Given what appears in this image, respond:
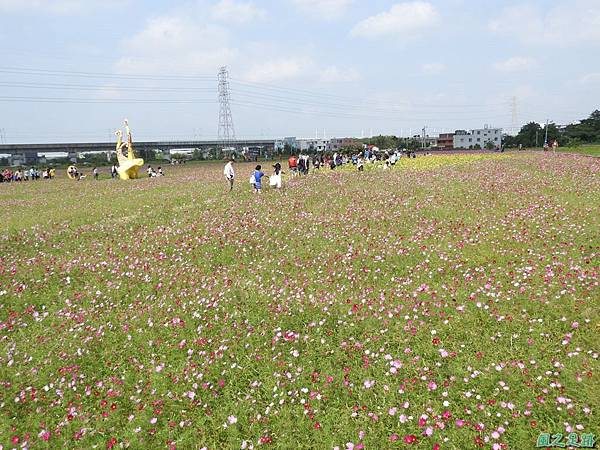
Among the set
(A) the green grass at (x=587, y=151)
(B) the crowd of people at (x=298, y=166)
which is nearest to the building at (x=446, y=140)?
(A) the green grass at (x=587, y=151)

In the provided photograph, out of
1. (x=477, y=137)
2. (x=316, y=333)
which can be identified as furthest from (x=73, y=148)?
(x=477, y=137)

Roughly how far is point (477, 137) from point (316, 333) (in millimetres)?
193326

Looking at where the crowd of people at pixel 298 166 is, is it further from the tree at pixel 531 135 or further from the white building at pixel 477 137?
the white building at pixel 477 137

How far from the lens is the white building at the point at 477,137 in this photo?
17600cm

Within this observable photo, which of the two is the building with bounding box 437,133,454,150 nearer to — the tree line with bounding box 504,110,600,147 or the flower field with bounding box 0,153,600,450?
the tree line with bounding box 504,110,600,147

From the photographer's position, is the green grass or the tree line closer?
the green grass

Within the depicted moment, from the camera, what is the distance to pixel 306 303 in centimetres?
859

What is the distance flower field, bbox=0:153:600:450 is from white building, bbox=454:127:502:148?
177555 millimetres

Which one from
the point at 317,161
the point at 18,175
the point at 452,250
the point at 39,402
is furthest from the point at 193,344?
the point at 18,175

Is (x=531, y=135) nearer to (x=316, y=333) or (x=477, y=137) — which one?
(x=477, y=137)

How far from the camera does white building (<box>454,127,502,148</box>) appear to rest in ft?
577

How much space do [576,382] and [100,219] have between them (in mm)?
18891

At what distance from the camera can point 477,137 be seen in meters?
178

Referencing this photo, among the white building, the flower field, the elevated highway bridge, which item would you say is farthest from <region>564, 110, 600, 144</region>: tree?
the elevated highway bridge
